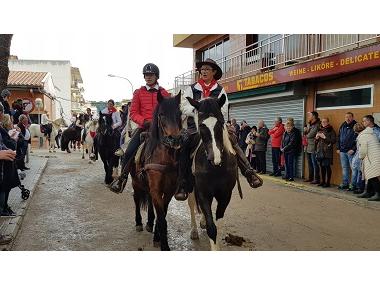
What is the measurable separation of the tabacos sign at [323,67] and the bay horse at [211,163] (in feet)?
19.5

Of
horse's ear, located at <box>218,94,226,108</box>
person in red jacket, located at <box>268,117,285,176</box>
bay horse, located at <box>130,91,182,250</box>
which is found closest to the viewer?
horse's ear, located at <box>218,94,226,108</box>

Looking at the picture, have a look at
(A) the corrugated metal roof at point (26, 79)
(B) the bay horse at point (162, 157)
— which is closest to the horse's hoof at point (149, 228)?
(B) the bay horse at point (162, 157)

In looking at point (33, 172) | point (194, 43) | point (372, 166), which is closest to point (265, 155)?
point (372, 166)

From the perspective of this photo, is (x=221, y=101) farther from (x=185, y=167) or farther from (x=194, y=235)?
(x=194, y=235)

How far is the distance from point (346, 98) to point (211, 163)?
761cm

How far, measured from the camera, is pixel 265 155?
13805mm

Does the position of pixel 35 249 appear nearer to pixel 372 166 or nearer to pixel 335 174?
pixel 372 166

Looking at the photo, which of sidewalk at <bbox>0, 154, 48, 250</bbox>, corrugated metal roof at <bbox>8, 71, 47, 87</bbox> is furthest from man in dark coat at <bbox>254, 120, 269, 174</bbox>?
corrugated metal roof at <bbox>8, 71, 47, 87</bbox>

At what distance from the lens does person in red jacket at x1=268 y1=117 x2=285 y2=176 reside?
40.5 feet

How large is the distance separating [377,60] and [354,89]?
1.64 meters

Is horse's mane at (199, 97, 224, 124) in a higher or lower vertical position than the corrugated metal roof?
lower

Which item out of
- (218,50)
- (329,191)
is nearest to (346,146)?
(329,191)

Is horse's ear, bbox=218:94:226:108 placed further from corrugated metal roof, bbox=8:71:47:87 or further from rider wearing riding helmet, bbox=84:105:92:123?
corrugated metal roof, bbox=8:71:47:87

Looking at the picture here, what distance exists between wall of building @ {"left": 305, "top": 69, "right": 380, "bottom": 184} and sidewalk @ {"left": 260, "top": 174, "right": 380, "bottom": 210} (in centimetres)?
84
